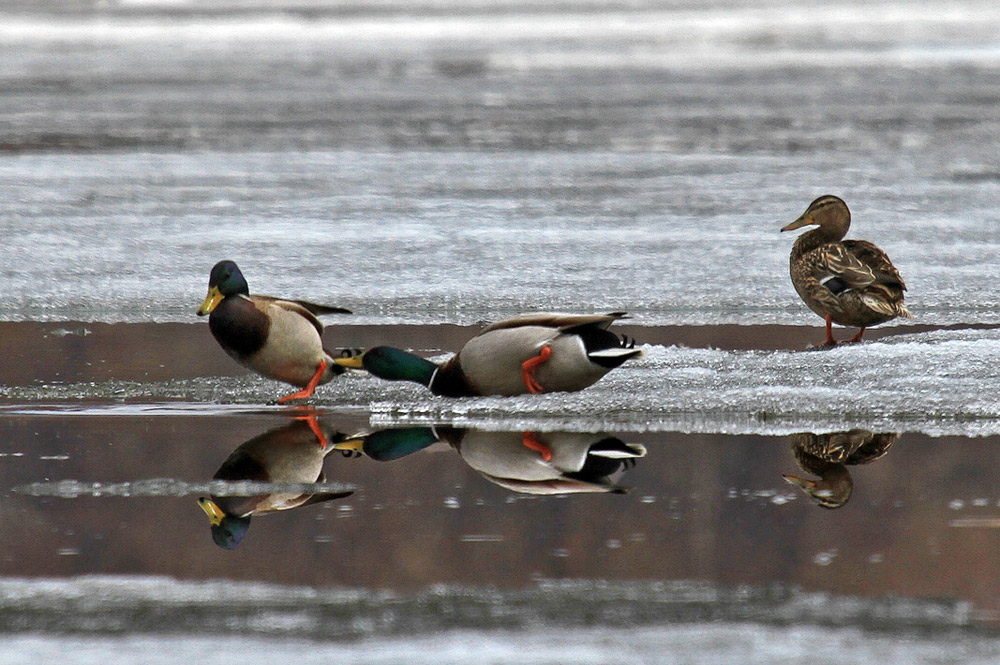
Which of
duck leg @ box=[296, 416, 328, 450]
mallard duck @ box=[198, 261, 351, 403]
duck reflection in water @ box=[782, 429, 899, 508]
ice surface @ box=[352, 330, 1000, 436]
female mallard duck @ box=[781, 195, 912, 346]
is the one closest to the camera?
duck reflection in water @ box=[782, 429, 899, 508]

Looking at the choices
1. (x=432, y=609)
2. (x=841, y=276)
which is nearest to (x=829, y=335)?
(x=841, y=276)

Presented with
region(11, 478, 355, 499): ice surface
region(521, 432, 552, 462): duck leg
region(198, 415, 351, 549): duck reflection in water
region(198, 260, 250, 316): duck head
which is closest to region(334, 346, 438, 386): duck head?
region(198, 415, 351, 549): duck reflection in water

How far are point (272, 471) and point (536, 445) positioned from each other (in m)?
0.75

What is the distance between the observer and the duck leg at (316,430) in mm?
4105

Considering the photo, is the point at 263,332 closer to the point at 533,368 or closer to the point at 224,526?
the point at 533,368

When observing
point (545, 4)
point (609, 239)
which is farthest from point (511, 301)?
point (545, 4)

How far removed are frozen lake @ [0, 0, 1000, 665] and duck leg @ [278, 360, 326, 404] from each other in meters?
0.07

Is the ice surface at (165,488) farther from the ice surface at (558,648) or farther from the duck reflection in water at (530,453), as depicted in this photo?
the ice surface at (558,648)

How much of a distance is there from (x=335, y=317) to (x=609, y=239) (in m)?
1.99

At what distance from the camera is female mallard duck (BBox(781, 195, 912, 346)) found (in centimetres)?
534

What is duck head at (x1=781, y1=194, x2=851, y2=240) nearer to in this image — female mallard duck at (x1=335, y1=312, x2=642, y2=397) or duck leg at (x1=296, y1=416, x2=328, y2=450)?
female mallard duck at (x1=335, y1=312, x2=642, y2=397)

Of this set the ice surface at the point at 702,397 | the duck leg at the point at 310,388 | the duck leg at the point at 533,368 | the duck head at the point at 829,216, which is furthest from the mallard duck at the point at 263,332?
the duck head at the point at 829,216

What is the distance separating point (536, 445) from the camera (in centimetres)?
402

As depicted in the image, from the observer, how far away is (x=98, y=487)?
11.9 ft
